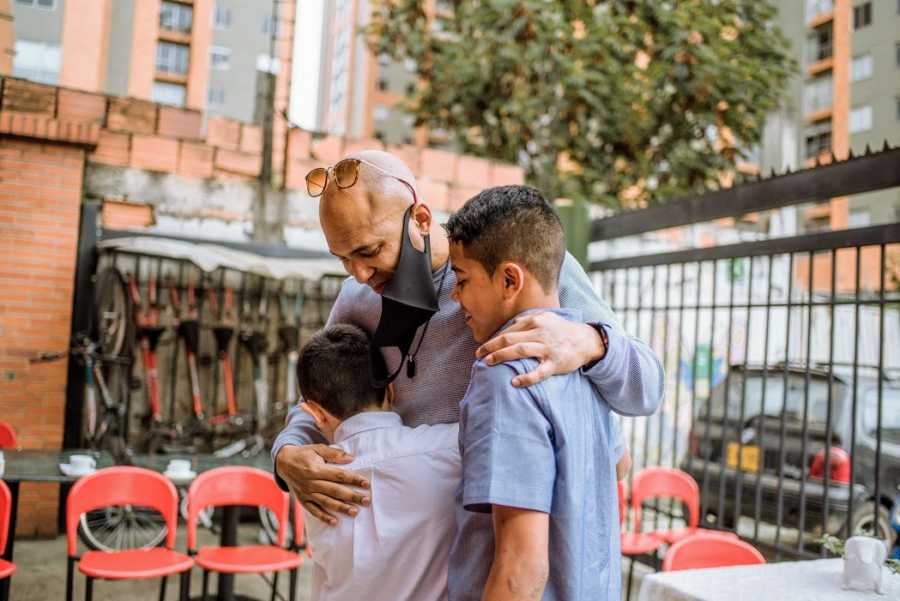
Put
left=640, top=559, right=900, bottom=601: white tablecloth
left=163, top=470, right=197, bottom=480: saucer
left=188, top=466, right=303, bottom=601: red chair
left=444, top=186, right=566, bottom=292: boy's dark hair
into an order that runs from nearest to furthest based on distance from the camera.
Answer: left=444, top=186, right=566, bottom=292: boy's dark hair < left=640, top=559, right=900, bottom=601: white tablecloth < left=188, top=466, right=303, bottom=601: red chair < left=163, top=470, right=197, bottom=480: saucer

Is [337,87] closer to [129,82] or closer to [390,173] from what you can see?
[129,82]

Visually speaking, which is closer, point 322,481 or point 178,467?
point 322,481

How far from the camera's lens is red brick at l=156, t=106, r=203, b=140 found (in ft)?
22.1

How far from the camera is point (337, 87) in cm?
5069

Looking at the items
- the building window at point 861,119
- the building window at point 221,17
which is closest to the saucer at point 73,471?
the building window at point 221,17

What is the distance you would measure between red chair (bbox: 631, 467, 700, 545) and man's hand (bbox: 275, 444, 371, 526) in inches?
138

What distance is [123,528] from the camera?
569 centimetres

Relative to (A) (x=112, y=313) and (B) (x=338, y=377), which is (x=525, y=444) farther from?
(A) (x=112, y=313)

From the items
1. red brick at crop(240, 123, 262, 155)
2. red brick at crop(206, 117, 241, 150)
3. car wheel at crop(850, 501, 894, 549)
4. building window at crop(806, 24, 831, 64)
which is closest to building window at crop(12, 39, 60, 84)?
red brick at crop(206, 117, 241, 150)

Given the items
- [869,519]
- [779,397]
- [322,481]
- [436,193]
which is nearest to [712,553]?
[322,481]

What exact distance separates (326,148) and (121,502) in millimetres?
4417

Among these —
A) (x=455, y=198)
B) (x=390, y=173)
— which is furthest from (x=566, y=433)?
(x=455, y=198)

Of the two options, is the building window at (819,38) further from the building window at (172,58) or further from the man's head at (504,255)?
the man's head at (504,255)

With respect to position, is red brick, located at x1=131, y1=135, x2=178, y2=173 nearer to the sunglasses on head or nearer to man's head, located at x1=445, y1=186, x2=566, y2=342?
the sunglasses on head
